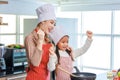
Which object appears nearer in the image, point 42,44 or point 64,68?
point 42,44

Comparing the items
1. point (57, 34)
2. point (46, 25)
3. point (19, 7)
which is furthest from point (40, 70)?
point (19, 7)

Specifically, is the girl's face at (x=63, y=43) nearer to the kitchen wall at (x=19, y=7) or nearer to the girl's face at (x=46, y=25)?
the girl's face at (x=46, y=25)

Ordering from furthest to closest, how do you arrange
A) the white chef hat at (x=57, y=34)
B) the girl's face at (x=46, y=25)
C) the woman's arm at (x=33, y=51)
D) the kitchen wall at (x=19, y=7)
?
the kitchen wall at (x=19, y=7), the white chef hat at (x=57, y=34), the girl's face at (x=46, y=25), the woman's arm at (x=33, y=51)

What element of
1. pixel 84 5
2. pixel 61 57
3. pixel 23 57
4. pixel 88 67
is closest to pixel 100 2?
pixel 84 5

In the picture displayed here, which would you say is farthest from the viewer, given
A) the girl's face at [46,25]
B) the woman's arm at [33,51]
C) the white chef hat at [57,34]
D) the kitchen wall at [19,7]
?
the kitchen wall at [19,7]

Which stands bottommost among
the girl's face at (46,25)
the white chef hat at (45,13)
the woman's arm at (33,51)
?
→ the woman's arm at (33,51)

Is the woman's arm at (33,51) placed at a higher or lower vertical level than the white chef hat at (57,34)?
lower

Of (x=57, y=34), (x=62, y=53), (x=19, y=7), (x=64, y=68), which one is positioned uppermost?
(x=19, y=7)

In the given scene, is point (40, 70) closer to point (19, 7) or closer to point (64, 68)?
point (64, 68)

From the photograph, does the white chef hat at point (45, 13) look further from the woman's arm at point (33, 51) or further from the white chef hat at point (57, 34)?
the white chef hat at point (57, 34)

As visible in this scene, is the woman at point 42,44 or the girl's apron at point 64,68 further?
the girl's apron at point 64,68

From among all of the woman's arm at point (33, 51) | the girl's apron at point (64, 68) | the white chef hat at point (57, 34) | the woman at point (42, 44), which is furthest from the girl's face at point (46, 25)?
the girl's apron at point (64, 68)

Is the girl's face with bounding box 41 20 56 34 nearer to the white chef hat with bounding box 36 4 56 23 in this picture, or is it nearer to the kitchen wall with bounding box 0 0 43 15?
the white chef hat with bounding box 36 4 56 23

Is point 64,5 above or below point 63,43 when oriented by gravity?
above
